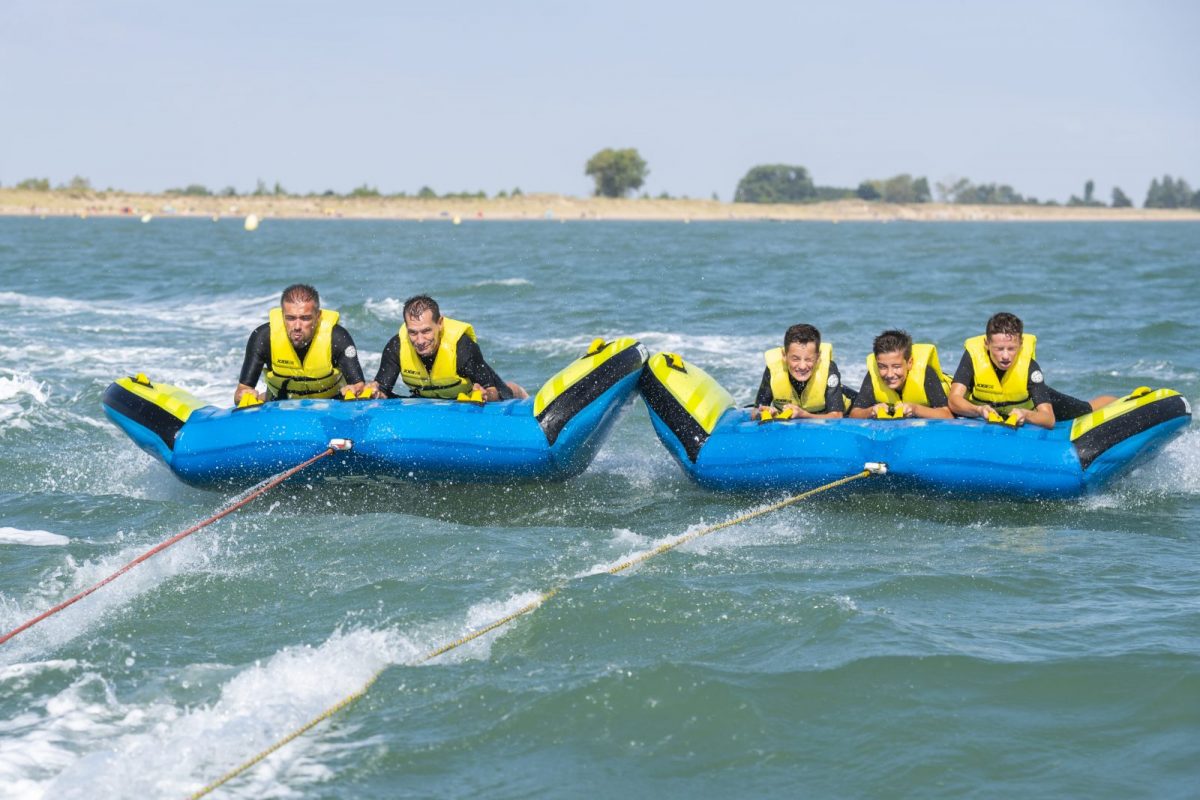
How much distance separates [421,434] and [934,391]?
250 centimetres

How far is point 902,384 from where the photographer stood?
686 centimetres

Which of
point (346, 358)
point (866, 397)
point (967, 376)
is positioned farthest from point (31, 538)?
point (967, 376)

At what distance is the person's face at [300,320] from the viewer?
21.9ft

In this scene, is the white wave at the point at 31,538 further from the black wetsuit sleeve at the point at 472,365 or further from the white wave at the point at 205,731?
the black wetsuit sleeve at the point at 472,365

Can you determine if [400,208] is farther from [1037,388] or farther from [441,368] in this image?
[1037,388]

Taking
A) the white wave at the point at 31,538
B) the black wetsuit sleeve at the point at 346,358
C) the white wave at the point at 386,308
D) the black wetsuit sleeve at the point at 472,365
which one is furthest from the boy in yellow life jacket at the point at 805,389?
the white wave at the point at 386,308

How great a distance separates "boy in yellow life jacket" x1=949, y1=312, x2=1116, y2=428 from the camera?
21.6 ft

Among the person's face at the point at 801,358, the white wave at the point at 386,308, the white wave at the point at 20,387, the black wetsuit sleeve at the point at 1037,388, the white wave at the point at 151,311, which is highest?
the person's face at the point at 801,358

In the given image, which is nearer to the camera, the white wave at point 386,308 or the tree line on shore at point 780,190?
the white wave at point 386,308

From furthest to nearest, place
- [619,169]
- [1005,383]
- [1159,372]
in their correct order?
[619,169] < [1159,372] < [1005,383]

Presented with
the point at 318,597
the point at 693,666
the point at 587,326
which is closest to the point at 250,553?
the point at 318,597

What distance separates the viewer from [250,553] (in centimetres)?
576

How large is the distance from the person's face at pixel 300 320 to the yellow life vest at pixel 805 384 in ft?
7.36

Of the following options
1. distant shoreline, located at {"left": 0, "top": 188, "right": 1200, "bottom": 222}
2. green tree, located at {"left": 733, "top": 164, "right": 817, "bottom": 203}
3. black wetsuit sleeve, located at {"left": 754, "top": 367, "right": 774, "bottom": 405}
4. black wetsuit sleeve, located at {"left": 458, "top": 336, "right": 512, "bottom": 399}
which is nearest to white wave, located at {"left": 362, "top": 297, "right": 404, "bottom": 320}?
black wetsuit sleeve, located at {"left": 458, "top": 336, "right": 512, "bottom": 399}
